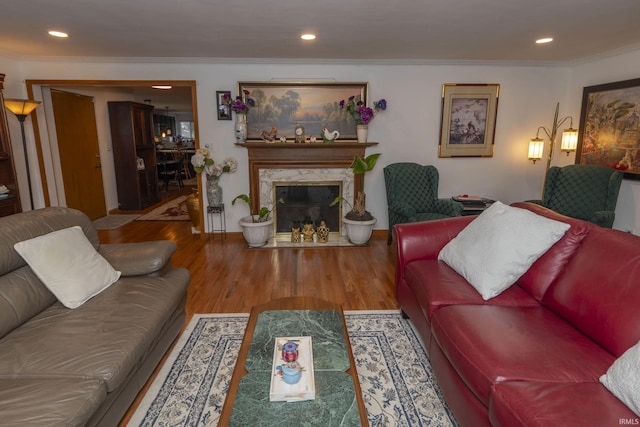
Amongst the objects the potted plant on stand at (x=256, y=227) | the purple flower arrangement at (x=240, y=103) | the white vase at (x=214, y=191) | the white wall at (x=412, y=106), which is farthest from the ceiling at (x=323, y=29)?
the potted plant on stand at (x=256, y=227)

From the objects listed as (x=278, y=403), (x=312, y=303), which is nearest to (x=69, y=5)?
(x=312, y=303)

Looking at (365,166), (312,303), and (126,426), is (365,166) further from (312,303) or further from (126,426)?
(126,426)

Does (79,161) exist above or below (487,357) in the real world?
above

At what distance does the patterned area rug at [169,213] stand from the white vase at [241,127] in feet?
7.19

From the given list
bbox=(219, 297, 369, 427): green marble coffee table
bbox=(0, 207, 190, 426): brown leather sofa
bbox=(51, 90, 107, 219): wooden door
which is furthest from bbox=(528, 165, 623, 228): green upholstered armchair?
bbox=(51, 90, 107, 219): wooden door

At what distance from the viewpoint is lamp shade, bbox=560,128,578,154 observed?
172 inches

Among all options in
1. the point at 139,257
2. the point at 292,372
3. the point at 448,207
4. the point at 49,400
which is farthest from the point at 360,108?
the point at 49,400

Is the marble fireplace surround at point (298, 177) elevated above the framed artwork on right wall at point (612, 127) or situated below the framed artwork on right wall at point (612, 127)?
below

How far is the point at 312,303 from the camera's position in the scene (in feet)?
6.98

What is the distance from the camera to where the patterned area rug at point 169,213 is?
5.98 metres

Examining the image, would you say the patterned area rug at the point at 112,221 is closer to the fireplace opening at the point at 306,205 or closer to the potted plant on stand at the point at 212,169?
the potted plant on stand at the point at 212,169

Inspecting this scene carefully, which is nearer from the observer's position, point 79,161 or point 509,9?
point 509,9

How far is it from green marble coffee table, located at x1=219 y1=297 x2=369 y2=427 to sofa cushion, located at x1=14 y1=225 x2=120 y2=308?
945mm

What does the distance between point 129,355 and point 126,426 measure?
16.8 inches
